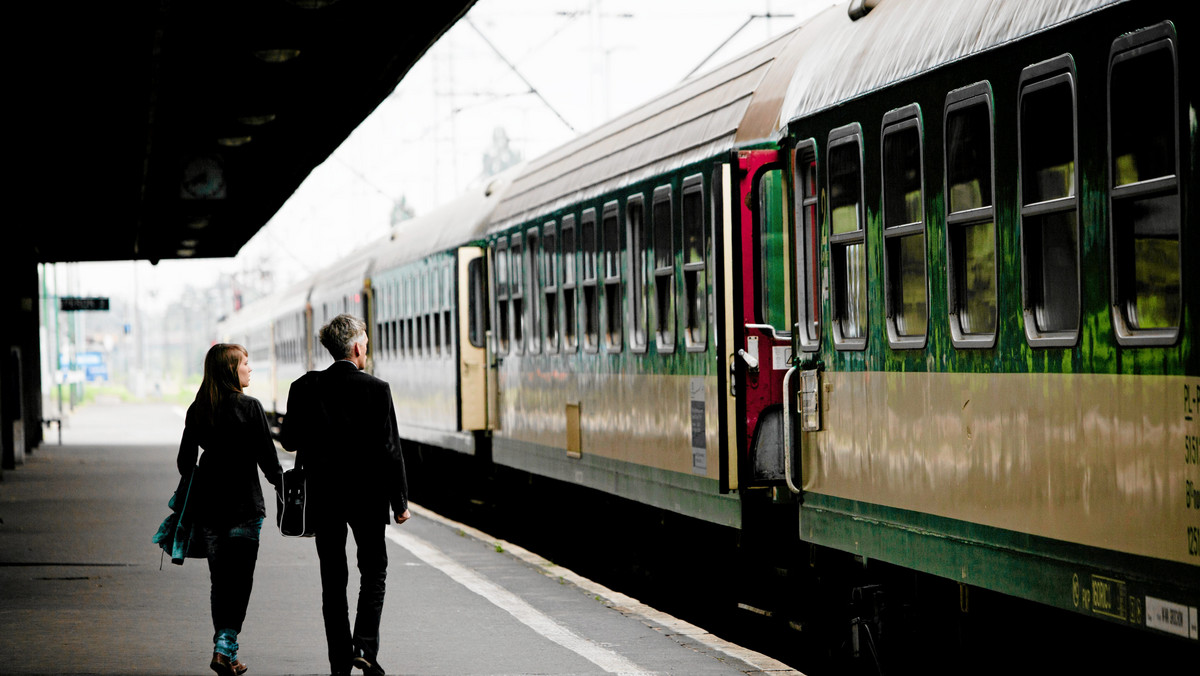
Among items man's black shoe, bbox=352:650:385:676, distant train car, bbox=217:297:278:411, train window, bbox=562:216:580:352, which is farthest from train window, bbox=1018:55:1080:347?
distant train car, bbox=217:297:278:411

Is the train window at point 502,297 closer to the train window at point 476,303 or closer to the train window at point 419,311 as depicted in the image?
the train window at point 476,303

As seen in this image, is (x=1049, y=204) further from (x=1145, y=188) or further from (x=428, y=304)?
(x=428, y=304)

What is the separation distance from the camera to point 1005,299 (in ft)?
22.2

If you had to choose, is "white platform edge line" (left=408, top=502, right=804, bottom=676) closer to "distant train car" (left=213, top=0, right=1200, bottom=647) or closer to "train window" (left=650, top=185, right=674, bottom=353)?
"distant train car" (left=213, top=0, right=1200, bottom=647)

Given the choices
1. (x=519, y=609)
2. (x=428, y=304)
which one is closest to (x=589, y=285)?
(x=519, y=609)

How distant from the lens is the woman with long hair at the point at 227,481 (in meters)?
8.17

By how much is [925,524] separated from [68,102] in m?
12.0

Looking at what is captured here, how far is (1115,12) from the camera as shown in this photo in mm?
5902

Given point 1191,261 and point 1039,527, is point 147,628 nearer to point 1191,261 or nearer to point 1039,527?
point 1039,527

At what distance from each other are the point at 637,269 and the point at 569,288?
1958mm

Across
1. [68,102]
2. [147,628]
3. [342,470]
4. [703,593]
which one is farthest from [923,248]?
[68,102]

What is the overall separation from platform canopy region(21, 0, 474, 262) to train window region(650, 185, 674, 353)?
230cm

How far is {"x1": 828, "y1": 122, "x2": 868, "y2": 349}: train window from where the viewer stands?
27.3ft

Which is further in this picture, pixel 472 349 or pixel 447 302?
pixel 447 302
